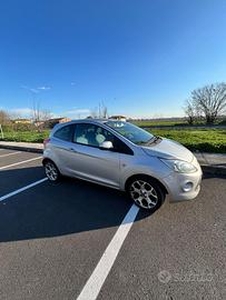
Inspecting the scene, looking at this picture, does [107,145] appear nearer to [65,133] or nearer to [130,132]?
[130,132]

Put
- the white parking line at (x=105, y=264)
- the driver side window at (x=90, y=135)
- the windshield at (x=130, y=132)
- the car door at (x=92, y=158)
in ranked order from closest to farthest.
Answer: the white parking line at (x=105, y=264) < the car door at (x=92, y=158) < the windshield at (x=130, y=132) < the driver side window at (x=90, y=135)

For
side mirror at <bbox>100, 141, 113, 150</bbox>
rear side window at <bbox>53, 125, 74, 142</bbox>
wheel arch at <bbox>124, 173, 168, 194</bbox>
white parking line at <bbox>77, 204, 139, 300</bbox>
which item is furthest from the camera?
rear side window at <bbox>53, 125, 74, 142</bbox>

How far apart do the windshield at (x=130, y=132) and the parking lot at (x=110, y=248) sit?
121cm

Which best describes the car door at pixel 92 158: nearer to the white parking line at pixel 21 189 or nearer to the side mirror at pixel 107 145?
the side mirror at pixel 107 145

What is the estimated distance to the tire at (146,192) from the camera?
3.85 metres

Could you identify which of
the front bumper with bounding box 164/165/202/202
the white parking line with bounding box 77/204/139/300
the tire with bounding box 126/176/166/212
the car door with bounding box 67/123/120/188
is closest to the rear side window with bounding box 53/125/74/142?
the car door with bounding box 67/123/120/188

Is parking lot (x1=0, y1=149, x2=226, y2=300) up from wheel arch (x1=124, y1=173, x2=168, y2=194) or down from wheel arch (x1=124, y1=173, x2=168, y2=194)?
down

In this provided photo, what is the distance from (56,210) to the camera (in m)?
4.25

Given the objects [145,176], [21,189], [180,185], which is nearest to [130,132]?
[145,176]

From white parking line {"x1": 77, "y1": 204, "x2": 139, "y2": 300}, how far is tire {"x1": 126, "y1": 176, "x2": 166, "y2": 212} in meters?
0.36

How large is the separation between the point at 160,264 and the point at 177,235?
699 mm

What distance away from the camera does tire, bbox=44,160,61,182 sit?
18.5 ft

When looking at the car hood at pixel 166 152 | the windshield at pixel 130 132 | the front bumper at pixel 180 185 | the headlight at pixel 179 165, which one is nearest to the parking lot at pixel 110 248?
the front bumper at pixel 180 185

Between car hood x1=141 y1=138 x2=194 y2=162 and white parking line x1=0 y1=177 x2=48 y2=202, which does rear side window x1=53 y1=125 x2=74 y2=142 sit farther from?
car hood x1=141 y1=138 x2=194 y2=162
